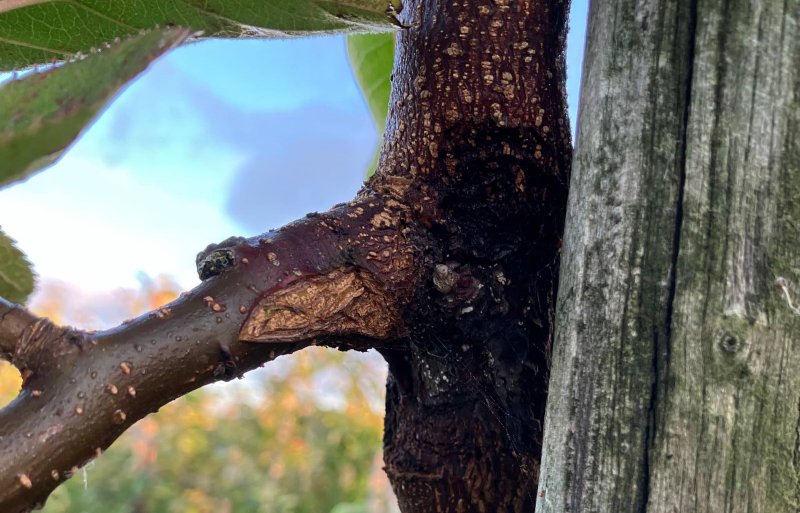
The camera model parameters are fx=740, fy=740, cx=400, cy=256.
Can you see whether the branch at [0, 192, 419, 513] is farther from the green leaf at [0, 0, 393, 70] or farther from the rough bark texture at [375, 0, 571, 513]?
the green leaf at [0, 0, 393, 70]

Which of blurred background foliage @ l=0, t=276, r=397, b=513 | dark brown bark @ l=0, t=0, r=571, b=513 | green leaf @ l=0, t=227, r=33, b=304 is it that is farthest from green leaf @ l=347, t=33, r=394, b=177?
blurred background foliage @ l=0, t=276, r=397, b=513

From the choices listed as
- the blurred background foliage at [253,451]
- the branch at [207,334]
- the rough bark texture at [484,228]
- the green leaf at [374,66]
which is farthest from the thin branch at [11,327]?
the blurred background foliage at [253,451]

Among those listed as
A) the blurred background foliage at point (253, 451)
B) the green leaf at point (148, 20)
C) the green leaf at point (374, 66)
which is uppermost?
the green leaf at point (374, 66)

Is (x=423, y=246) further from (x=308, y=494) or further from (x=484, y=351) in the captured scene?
(x=308, y=494)

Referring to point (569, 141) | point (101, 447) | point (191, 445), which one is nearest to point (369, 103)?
point (569, 141)

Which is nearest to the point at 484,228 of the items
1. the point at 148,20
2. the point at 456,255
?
the point at 456,255

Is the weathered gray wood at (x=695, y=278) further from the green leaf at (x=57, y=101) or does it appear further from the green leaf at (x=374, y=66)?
the green leaf at (x=374, y=66)
